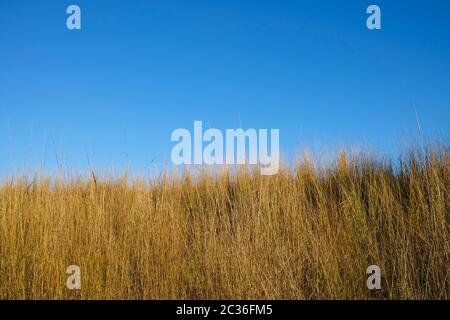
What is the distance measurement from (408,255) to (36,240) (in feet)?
11.4

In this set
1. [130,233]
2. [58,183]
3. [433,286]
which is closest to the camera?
[433,286]

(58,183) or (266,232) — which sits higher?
(58,183)

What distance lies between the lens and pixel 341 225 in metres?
4.05

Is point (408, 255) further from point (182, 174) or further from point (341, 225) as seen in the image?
point (182, 174)

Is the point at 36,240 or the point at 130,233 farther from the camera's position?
the point at 130,233

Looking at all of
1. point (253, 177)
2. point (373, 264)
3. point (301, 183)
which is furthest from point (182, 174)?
point (373, 264)

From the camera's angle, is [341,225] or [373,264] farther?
[341,225]
